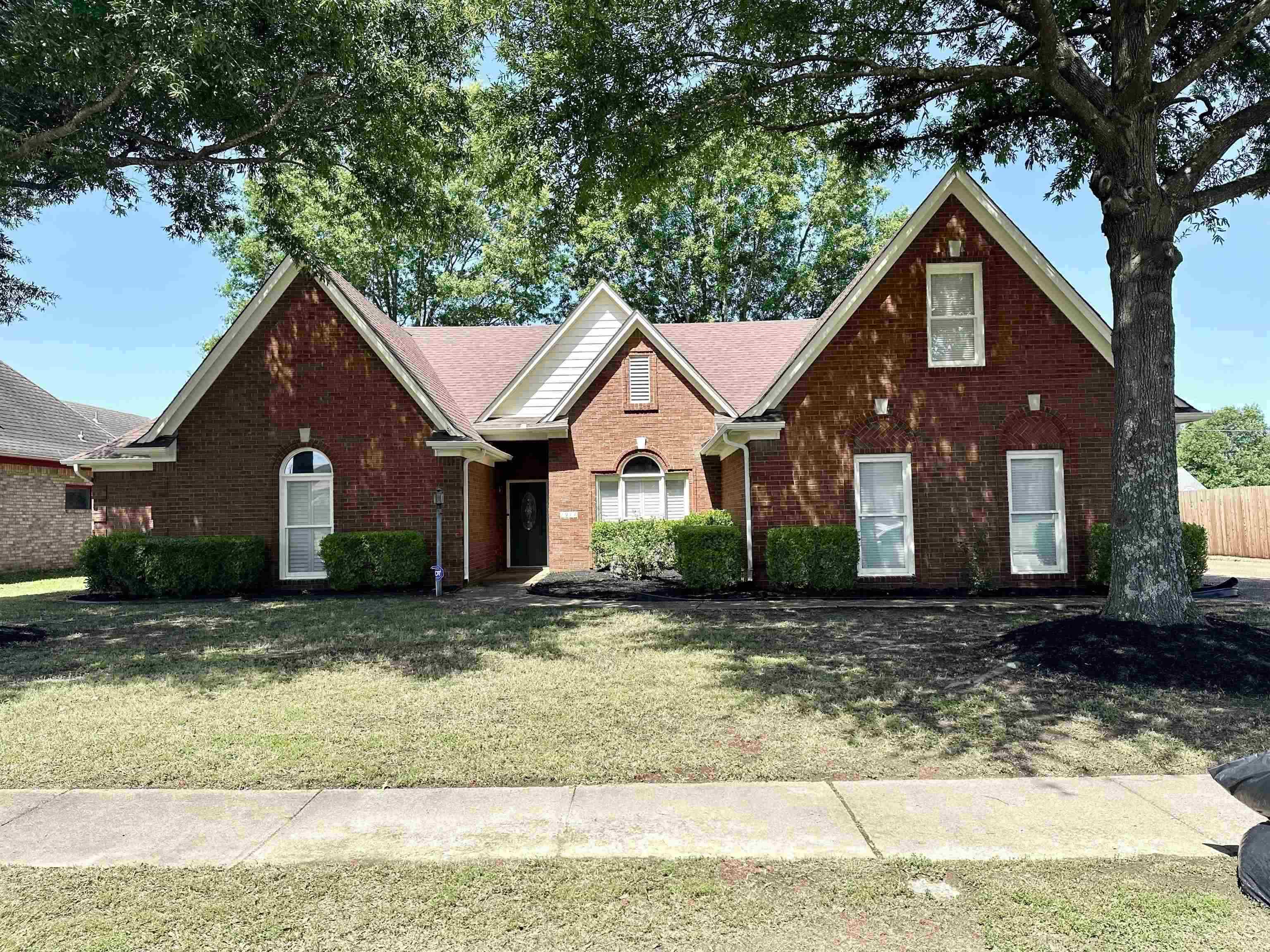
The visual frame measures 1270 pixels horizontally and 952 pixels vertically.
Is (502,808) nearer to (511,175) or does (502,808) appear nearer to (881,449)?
(511,175)

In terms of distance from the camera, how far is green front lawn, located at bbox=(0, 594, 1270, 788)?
5297mm

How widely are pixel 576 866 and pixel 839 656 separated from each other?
5.52 metres

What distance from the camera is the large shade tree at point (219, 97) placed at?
32.5 feet

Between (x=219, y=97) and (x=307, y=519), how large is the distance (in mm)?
7996

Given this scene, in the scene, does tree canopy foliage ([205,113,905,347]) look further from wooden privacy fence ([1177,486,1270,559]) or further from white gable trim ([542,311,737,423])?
wooden privacy fence ([1177,486,1270,559])

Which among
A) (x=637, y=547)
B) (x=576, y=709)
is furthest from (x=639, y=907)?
(x=637, y=547)

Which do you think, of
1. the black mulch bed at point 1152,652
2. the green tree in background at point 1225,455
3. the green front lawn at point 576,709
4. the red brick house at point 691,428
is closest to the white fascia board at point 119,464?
the red brick house at point 691,428

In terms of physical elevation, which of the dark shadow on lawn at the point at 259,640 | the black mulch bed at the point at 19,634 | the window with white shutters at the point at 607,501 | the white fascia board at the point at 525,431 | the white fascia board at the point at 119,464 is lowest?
the dark shadow on lawn at the point at 259,640

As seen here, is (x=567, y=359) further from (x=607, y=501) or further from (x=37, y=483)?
(x=37, y=483)

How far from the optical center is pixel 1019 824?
4262 mm

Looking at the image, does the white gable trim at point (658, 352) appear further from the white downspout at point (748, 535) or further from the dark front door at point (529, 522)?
the white downspout at point (748, 535)

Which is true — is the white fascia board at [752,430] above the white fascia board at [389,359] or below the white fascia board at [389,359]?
below

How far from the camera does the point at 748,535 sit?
14633 mm

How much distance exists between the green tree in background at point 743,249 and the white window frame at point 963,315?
61.5ft
